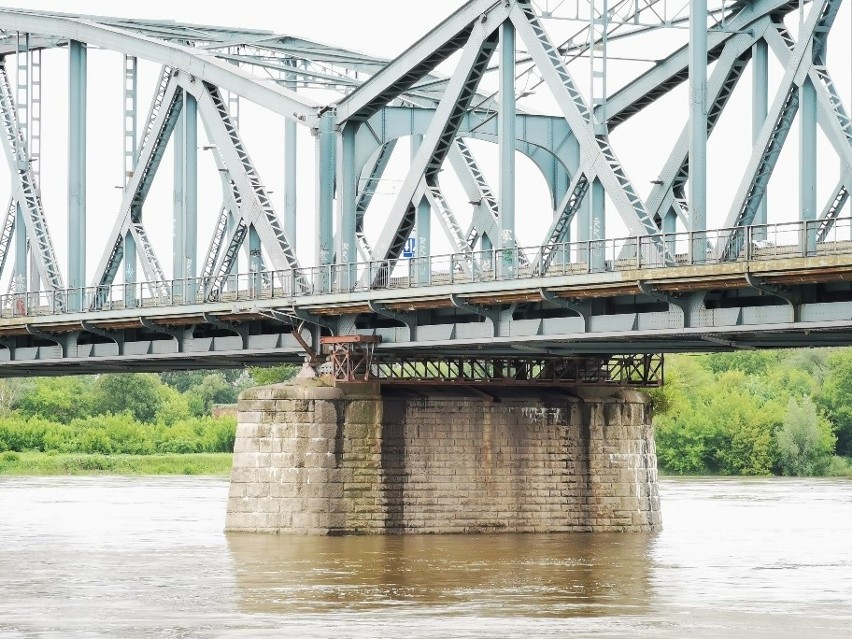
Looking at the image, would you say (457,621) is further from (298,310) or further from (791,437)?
(791,437)

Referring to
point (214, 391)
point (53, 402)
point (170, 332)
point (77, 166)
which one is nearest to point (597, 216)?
point (170, 332)

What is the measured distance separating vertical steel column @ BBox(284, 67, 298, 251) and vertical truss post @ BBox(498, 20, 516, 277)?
947 cm

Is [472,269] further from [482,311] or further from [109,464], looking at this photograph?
[109,464]

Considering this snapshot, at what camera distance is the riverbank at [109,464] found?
10156 cm

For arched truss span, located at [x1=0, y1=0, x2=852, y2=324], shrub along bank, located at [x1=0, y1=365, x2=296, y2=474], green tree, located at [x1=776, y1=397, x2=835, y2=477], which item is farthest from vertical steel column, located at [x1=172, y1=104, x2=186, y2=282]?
green tree, located at [x1=776, y1=397, x2=835, y2=477]

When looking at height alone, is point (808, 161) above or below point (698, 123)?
below

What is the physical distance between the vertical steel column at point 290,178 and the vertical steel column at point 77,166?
693cm

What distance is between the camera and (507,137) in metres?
45.7

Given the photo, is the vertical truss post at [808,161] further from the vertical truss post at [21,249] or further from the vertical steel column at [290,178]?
the vertical truss post at [21,249]

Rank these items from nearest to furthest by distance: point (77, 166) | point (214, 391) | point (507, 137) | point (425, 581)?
point (425, 581), point (507, 137), point (77, 166), point (214, 391)

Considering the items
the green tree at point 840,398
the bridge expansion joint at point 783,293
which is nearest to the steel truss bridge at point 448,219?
the bridge expansion joint at point 783,293

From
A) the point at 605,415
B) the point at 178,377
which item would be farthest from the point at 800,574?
the point at 178,377

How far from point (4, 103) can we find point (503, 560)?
35.1 m

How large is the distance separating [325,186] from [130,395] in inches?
3397
